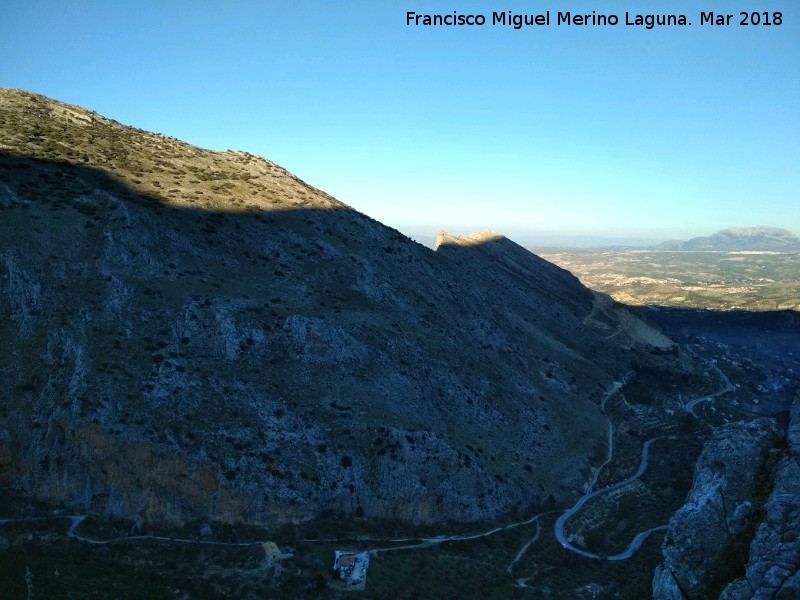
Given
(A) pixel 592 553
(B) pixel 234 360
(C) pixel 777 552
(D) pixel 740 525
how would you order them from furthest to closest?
(B) pixel 234 360
(A) pixel 592 553
(D) pixel 740 525
(C) pixel 777 552

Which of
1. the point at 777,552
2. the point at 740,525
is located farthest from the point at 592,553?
the point at 777,552

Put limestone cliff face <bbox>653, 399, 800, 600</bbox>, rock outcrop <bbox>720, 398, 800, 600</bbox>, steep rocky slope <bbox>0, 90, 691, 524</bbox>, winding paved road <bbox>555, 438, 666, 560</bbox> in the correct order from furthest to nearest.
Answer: winding paved road <bbox>555, 438, 666, 560</bbox>, steep rocky slope <bbox>0, 90, 691, 524</bbox>, limestone cliff face <bbox>653, 399, 800, 600</bbox>, rock outcrop <bbox>720, 398, 800, 600</bbox>

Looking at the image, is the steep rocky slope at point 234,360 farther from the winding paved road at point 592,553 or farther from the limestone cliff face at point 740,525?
the limestone cliff face at point 740,525

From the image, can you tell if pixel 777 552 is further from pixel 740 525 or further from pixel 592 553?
→ pixel 592 553

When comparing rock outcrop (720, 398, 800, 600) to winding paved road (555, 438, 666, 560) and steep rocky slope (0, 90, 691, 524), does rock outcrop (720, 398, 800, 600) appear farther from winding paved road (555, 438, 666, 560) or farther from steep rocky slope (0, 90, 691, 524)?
steep rocky slope (0, 90, 691, 524)

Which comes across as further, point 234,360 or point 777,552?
point 234,360

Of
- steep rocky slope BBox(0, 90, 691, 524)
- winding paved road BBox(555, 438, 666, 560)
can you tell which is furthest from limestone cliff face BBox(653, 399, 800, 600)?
steep rocky slope BBox(0, 90, 691, 524)

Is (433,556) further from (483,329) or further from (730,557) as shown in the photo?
(483,329)
